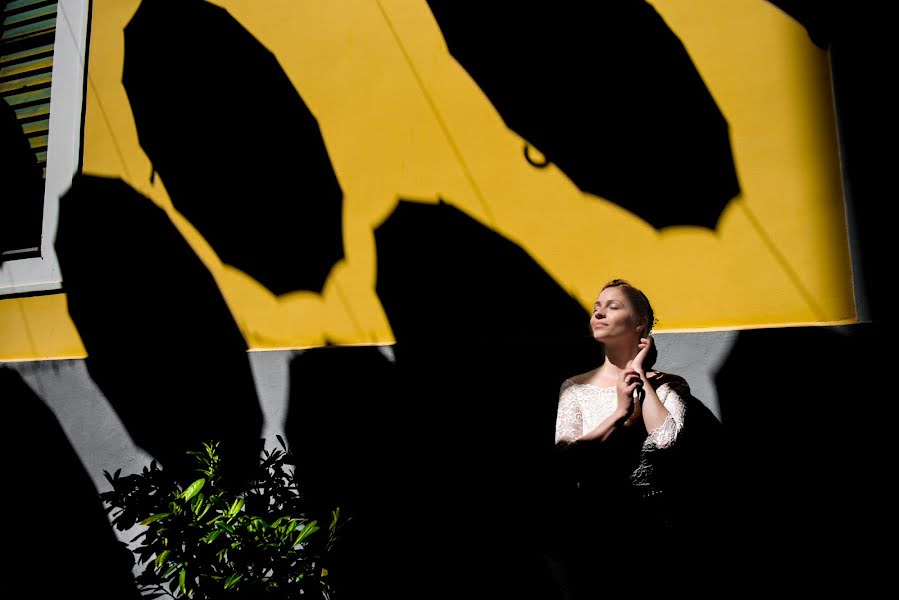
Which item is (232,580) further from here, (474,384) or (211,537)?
(474,384)

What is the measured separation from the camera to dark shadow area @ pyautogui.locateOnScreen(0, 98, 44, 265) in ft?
15.4

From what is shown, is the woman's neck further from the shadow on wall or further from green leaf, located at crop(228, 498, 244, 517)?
green leaf, located at crop(228, 498, 244, 517)

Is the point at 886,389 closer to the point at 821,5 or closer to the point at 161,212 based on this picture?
the point at 821,5

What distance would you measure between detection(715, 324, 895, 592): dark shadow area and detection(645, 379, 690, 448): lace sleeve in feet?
2.05

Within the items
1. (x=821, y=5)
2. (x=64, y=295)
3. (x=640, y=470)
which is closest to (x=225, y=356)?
(x=64, y=295)

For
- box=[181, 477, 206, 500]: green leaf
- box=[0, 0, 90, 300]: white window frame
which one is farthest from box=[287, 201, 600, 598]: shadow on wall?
box=[0, 0, 90, 300]: white window frame

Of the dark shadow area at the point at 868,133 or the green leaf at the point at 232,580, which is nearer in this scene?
the green leaf at the point at 232,580

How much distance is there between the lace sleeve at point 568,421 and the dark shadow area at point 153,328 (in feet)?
7.17

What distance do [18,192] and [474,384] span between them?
4500 mm

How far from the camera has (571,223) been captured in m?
3.22

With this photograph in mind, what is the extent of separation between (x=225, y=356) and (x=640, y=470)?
2860mm

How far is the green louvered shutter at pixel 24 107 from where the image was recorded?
4.75 meters

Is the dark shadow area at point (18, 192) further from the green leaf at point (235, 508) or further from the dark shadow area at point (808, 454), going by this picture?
the dark shadow area at point (808, 454)

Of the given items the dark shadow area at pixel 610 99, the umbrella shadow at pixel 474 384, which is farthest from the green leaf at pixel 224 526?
the dark shadow area at pixel 610 99
